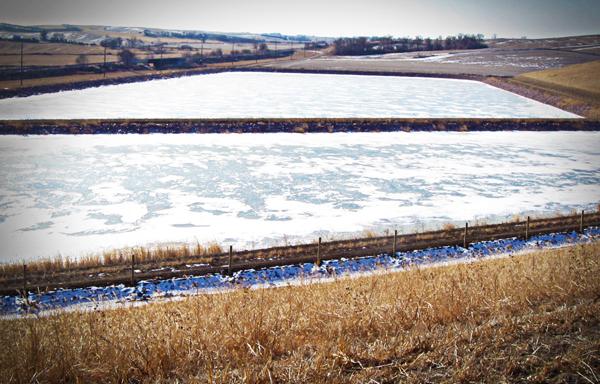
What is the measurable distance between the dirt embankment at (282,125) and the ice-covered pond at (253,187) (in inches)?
71.9

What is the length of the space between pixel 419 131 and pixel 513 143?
24.1 feet

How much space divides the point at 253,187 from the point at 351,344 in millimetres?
16739

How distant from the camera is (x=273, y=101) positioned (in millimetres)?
52344

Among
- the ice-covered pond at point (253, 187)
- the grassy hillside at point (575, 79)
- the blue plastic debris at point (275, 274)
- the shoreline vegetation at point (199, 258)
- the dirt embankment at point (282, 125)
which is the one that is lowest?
the blue plastic debris at point (275, 274)

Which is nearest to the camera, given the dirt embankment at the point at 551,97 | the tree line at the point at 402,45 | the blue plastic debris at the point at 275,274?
the blue plastic debris at the point at 275,274

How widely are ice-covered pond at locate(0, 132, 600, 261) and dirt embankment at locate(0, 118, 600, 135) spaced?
1.83 metres

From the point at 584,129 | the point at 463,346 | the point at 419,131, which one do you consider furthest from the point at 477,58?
the point at 463,346

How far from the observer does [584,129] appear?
44.6 meters

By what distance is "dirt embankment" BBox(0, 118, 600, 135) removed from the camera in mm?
33781

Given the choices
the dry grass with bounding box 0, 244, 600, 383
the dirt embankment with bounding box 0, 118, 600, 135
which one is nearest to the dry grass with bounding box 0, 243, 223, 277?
the dry grass with bounding box 0, 244, 600, 383

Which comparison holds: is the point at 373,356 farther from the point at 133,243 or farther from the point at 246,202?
the point at 246,202

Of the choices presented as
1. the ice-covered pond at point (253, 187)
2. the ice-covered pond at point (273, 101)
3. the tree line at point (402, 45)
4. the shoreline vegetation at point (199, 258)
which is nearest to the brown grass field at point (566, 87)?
the ice-covered pond at point (273, 101)

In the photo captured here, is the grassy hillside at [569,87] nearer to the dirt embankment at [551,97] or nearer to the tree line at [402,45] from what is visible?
the dirt embankment at [551,97]

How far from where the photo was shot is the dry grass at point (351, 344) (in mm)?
4395
